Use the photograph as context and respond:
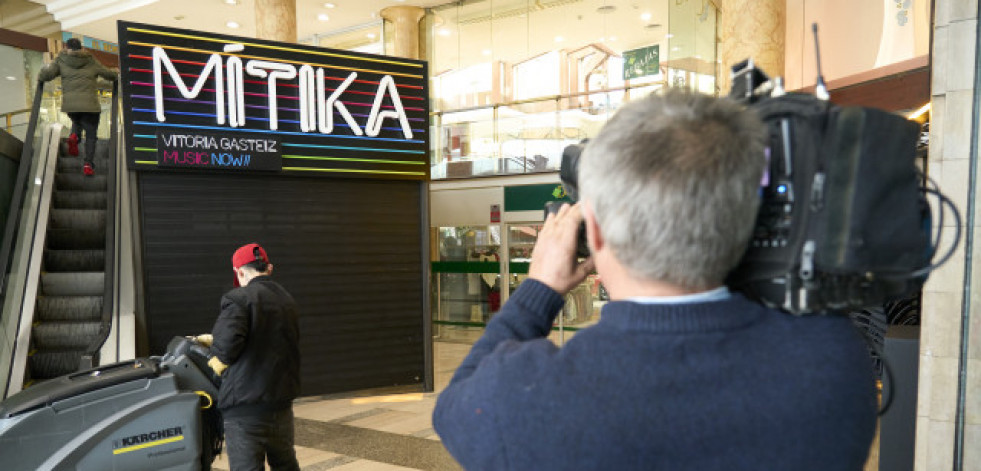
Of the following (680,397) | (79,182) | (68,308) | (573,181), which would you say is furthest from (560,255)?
(79,182)

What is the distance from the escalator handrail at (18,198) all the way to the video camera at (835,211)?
5526 millimetres

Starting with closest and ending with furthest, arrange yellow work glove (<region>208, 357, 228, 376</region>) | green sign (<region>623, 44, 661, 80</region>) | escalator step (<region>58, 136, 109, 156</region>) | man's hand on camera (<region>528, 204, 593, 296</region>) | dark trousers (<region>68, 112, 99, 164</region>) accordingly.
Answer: man's hand on camera (<region>528, 204, 593, 296</region>) → yellow work glove (<region>208, 357, 228, 376</region>) → dark trousers (<region>68, 112, 99, 164</region>) → escalator step (<region>58, 136, 109, 156</region>) → green sign (<region>623, 44, 661, 80</region>)

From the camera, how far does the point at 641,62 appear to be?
12.5 m

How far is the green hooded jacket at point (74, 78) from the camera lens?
7180 mm

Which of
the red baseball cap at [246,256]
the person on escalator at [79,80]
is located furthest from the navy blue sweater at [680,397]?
the person on escalator at [79,80]

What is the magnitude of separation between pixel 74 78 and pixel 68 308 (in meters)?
2.90

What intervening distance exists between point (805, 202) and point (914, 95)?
17.2 feet

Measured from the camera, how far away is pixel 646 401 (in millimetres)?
795

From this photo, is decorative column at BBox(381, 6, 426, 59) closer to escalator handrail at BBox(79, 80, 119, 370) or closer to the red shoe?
the red shoe

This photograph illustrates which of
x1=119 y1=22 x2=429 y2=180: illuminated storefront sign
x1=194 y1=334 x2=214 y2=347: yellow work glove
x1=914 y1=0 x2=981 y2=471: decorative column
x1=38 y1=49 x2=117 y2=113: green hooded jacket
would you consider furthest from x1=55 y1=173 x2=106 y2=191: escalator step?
x1=914 y1=0 x2=981 y2=471: decorative column

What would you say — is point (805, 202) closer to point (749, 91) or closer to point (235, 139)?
point (749, 91)

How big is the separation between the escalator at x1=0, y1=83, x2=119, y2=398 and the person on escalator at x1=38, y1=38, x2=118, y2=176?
0.21 meters

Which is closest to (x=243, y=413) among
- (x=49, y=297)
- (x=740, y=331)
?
(x=740, y=331)

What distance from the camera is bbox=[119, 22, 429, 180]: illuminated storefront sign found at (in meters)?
5.43
